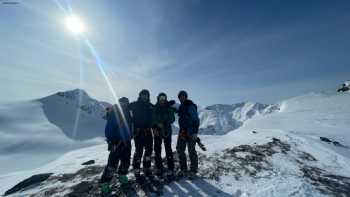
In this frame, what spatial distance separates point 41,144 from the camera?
4090 inches

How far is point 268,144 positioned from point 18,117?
6884 inches

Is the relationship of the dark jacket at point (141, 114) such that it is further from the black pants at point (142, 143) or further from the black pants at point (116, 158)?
the black pants at point (116, 158)

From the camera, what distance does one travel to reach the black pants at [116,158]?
7.21 metres

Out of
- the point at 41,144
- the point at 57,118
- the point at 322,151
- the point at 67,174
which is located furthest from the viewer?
the point at 57,118

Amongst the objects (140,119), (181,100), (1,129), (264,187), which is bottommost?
(264,187)

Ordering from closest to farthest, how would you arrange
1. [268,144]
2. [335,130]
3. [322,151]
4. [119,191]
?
[119,191] < [322,151] < [268,144] < [335,130]

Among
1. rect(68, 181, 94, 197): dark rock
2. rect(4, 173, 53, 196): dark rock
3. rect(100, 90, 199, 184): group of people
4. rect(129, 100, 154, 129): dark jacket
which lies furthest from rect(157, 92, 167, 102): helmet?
rect(4, 173, 53, 196): dark rock

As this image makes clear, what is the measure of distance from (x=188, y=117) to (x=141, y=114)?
1884mm

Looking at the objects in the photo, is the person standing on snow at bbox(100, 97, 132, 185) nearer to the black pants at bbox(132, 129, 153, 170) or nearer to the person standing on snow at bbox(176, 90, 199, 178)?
the black pants at bbox(132, 129, 153, 170)

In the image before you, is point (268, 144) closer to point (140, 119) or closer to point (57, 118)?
point (140, 119)

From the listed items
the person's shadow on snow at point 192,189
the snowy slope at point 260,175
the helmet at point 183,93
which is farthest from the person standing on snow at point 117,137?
the helmet at point 183,93

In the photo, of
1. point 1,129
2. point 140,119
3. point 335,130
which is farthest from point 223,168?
point 1,129

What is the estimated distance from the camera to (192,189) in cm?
693

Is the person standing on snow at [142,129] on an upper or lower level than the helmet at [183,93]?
lower
